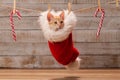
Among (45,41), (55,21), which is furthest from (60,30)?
(45,41)

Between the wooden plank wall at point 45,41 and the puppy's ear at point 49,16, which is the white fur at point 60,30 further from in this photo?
the wooden plank wall at point 45,41

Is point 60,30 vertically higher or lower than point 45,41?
higher

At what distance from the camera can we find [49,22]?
1285 mm

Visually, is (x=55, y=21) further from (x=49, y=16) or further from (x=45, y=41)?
(x=45, y=41)

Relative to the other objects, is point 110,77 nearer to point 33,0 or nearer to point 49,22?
point 49,22

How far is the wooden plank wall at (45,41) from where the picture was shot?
5.75ft

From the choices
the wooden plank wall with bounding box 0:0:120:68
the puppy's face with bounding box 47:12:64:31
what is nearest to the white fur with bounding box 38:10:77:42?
the puppy's face with bounding box 47:12:64:31

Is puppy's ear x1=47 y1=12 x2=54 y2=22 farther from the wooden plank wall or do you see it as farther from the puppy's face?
the wooden plank wall

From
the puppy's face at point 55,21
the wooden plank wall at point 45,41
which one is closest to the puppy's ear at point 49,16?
the puppy's face at point 55,21

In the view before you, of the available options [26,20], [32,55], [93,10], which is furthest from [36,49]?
[93,10]

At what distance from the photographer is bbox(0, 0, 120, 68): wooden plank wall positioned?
1.75 m

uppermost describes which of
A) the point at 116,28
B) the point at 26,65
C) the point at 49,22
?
the point at 49,22

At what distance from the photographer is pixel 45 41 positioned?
1781mm

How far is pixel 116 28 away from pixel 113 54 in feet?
0.54
